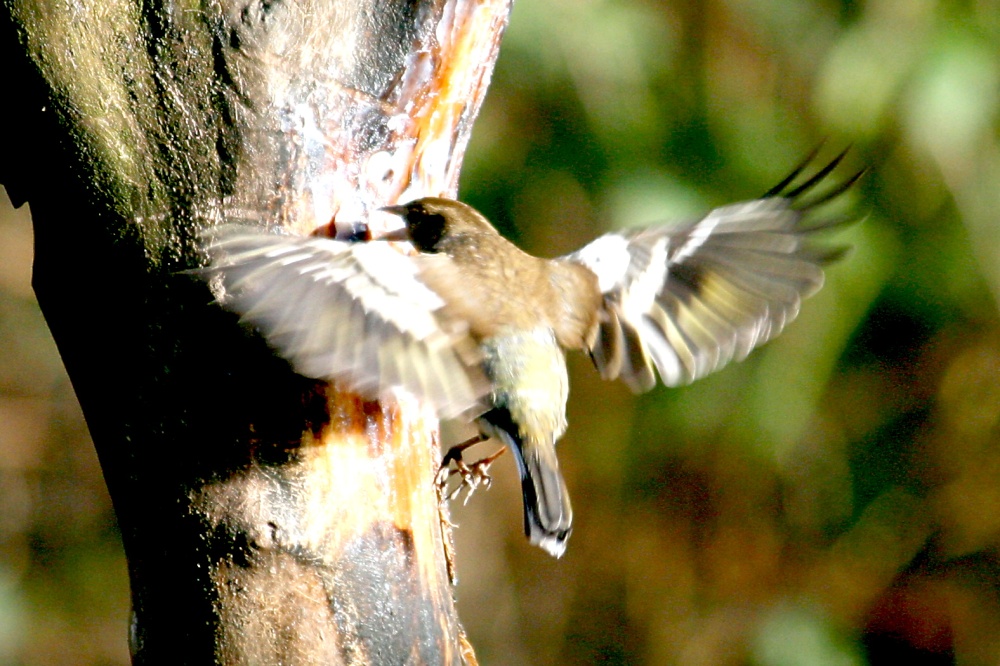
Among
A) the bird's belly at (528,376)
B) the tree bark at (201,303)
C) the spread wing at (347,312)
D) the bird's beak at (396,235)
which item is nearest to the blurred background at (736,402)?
the bird's belly at (528,376)

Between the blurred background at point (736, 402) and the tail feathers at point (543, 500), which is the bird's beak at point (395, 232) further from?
the blurred background at point (736, 402)

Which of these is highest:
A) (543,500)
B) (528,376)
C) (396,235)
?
(396,235)

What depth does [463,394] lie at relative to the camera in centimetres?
142

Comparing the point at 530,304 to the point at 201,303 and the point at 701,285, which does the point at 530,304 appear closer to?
the point at 701,285

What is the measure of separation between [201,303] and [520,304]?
0.52m

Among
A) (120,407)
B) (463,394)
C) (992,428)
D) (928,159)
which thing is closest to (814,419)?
(992,428)

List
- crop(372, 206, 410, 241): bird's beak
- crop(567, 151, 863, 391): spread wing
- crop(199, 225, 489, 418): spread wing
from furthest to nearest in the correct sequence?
crop(567, 151, 863, 391): spread wing < crop(372, 206, 410, 241): bird's beak < crop(199, 225, 489, 418): spread wing

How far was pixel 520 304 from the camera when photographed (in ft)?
5.46

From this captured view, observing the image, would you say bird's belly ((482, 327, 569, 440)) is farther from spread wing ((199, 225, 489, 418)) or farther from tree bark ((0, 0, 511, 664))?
tree bark ((0, 0, 511, 664))

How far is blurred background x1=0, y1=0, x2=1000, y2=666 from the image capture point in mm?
3145

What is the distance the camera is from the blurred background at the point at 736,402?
10.3 ft

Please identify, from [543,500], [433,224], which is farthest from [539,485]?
[433,224]

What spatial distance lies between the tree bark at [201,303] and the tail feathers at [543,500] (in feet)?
0.78

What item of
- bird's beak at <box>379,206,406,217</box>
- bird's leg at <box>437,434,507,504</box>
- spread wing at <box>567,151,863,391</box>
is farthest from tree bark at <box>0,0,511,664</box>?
spread wing at <box>567,151,863,391</box>
